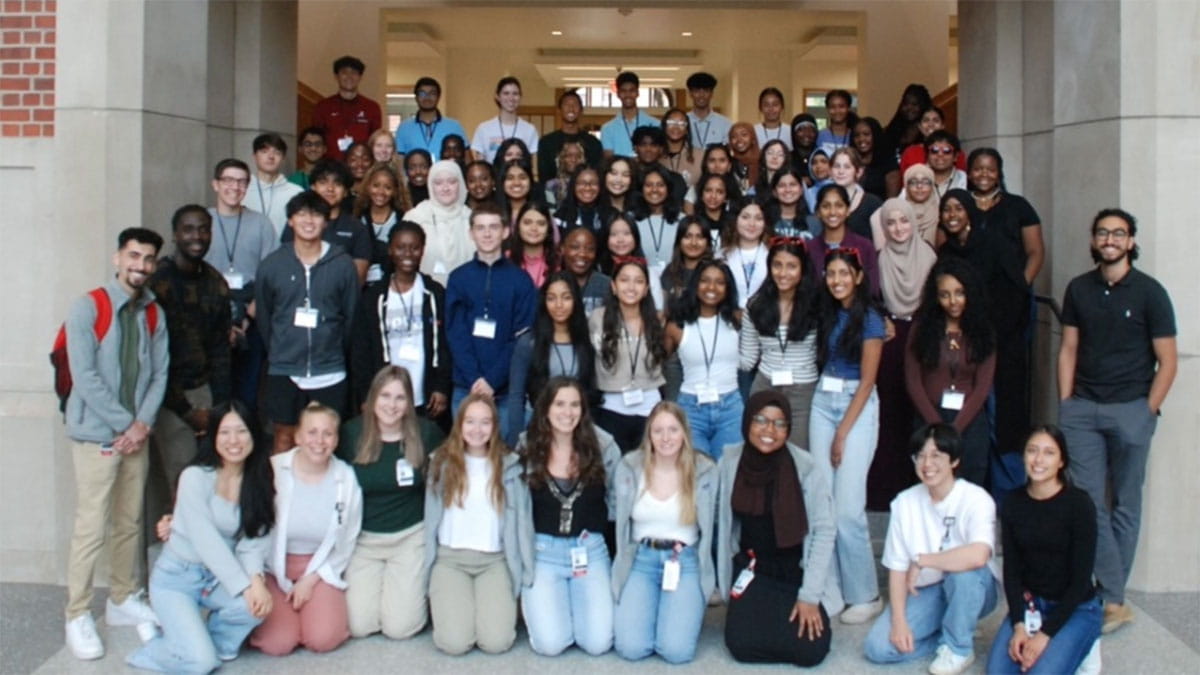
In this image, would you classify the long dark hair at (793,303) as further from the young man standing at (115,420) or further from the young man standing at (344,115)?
the young man standing at (344,115)

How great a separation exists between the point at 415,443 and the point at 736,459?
1412 mm

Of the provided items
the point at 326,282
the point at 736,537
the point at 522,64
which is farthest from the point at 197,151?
the point at 522,64

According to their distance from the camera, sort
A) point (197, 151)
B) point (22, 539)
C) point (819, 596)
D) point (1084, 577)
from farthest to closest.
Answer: point (197, 151)
point (22, 539)
point (819, 596)
point (1084, 577)

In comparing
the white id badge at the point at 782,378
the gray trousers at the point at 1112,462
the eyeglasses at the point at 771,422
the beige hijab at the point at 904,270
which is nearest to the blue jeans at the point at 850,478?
the white id badge at the point at 782,378

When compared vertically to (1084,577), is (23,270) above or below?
above

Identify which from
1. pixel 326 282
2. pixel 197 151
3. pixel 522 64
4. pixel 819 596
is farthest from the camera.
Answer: pixel 522 64

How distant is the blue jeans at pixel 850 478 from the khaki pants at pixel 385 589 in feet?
6.10

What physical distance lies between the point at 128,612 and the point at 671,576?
248 centimetres

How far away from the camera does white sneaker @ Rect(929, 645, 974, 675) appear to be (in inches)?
183

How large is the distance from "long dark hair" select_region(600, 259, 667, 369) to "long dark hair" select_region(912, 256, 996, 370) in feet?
3.96

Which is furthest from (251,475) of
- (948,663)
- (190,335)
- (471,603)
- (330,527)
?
(948,663)

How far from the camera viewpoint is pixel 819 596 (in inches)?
189

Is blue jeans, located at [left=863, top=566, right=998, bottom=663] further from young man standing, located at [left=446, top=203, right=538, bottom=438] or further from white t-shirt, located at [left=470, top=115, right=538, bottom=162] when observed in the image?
white t-shirt, located at [left=470, top=115, right=538, bottom=162]

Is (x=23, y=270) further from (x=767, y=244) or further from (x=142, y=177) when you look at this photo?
(x=767, y=244)
